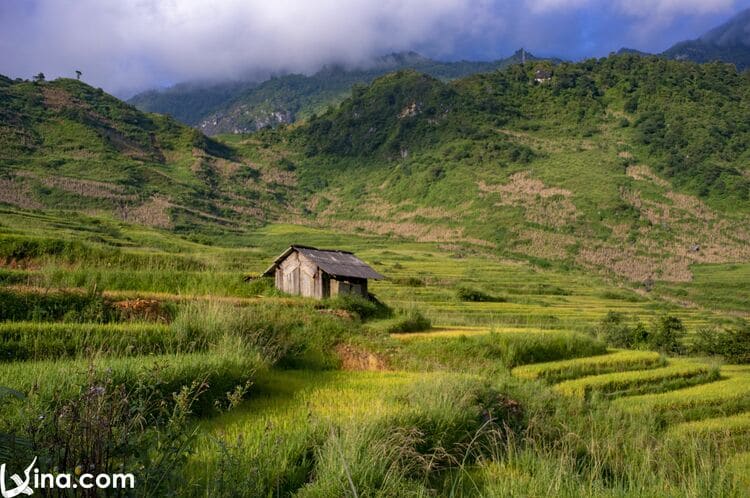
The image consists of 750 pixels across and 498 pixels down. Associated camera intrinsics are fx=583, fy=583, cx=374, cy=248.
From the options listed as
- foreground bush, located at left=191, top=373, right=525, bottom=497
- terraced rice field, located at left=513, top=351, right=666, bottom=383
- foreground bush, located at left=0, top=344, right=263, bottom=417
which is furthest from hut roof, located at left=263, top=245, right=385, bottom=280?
foreground bush, located at left=0, top=344, right=263, bottom=417

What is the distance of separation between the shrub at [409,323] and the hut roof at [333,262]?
335 cm

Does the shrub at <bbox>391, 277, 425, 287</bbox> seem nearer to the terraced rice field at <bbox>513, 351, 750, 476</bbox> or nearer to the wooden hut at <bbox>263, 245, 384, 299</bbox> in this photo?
the wooden hut at <bbox>263, 245, 384, 299</bbox>

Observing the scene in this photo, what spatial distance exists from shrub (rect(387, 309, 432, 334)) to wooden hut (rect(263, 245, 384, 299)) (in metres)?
3.00

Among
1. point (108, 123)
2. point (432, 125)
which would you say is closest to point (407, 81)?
point (432, 125)

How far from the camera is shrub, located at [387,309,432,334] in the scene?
845 inches

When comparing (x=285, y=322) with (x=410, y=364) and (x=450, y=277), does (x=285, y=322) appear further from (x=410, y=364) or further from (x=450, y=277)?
(x=450, y=277)

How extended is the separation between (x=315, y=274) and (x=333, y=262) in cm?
113

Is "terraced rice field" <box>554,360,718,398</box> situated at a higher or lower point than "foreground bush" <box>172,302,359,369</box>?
lower

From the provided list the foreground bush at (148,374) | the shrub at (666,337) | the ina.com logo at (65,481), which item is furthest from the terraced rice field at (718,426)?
the shrub at (666,337)

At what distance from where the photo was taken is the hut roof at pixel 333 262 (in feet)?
79.8

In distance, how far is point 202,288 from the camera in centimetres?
2044

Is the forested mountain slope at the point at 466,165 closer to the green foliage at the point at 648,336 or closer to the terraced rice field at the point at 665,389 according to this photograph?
the green foliage at the point at 648,336

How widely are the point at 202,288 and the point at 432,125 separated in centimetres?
12857

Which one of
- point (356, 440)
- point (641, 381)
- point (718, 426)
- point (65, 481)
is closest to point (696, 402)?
point (641, 381)
